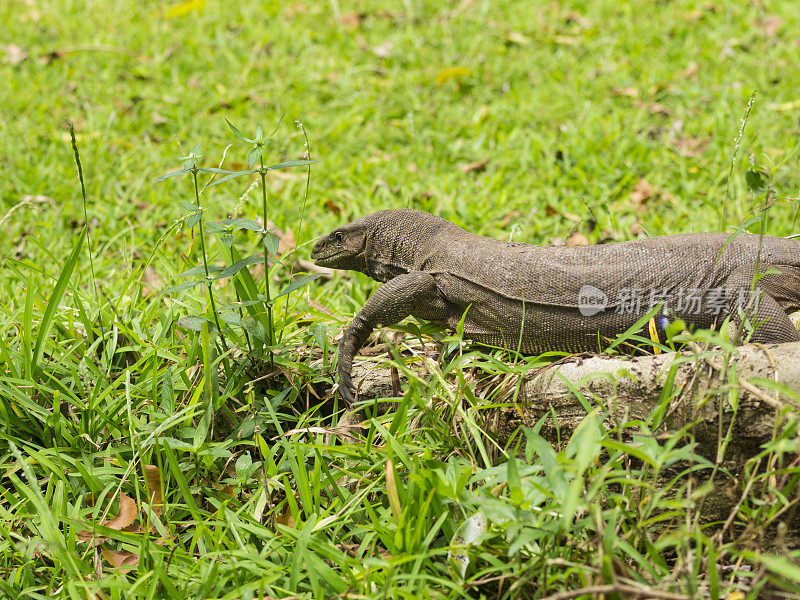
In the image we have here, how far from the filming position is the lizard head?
362cm

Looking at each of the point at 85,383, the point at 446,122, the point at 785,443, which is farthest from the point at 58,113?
the point at 785,443

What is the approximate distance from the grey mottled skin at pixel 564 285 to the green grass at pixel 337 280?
0.21 metres

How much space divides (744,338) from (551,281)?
766mm

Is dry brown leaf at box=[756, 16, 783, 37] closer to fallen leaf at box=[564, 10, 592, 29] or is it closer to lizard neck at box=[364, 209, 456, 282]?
fallen leaf at box=[564, 10, 592, 29]

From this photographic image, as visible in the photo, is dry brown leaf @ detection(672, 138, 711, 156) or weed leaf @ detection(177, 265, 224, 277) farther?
dry brown leaf @ detection(672, 138, 711, 156)

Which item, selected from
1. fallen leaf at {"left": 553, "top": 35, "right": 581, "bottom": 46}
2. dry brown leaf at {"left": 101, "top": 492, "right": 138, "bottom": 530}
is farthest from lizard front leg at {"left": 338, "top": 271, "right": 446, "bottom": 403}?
fallen leaf at {"left": 553, "top": 35, "right": 581, "bottom": 46}

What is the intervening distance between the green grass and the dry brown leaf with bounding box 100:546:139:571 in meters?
0.04

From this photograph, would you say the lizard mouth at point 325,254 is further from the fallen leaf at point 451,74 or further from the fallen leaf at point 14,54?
the fallen leaf at point 14,54

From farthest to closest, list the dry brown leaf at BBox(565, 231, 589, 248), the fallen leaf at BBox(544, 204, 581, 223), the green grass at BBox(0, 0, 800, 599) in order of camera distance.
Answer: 1. the fallen leaf at BBox(544, 204, 581, 223)
2. the dry brown leaf at BBox(565, 231, 589, 248)
3. the green grass at BBox(0, 0, 800, 599)

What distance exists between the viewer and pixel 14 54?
7.92 meters

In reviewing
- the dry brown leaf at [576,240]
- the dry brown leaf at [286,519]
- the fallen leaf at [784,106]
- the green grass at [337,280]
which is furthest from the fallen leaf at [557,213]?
the dry brown leaf at [286,519]

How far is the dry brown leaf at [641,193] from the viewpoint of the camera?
5188mm

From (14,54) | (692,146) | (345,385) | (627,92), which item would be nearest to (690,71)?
(627,92)

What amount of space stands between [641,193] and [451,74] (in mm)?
2681
